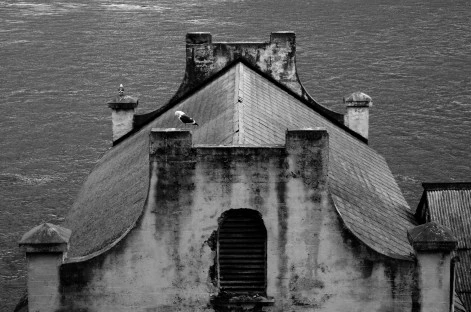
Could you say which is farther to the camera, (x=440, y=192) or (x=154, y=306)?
(x=440, y=192)

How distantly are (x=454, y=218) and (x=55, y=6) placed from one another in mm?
87578

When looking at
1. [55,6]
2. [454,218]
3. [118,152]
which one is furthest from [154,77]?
[454,218]

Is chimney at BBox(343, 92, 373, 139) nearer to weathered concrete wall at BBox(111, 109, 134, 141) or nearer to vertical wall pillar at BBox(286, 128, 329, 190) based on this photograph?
weathered concrete wall at BBox(111, 109, 134, 141)

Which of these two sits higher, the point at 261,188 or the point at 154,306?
the point at 261,188

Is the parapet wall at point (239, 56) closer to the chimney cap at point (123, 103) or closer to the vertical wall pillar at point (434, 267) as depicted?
the chimney cap at point (123, 103)

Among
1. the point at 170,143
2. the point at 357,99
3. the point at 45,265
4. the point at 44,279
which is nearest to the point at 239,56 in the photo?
the point at 357,99

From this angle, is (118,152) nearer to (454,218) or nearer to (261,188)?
(454,218)

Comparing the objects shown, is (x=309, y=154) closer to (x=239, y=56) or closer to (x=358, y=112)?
(x=239, y=56)

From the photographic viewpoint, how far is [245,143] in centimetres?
2208

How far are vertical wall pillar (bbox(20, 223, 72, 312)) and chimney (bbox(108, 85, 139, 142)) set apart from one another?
13.8m

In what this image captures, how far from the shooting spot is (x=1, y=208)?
59.0 m

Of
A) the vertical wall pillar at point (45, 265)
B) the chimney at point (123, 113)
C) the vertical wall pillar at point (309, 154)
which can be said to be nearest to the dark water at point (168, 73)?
the chimney at point (123, 113)

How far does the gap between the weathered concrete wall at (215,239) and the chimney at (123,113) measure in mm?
14140

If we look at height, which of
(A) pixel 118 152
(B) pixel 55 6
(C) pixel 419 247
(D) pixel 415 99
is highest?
(B) pixel 55 6
